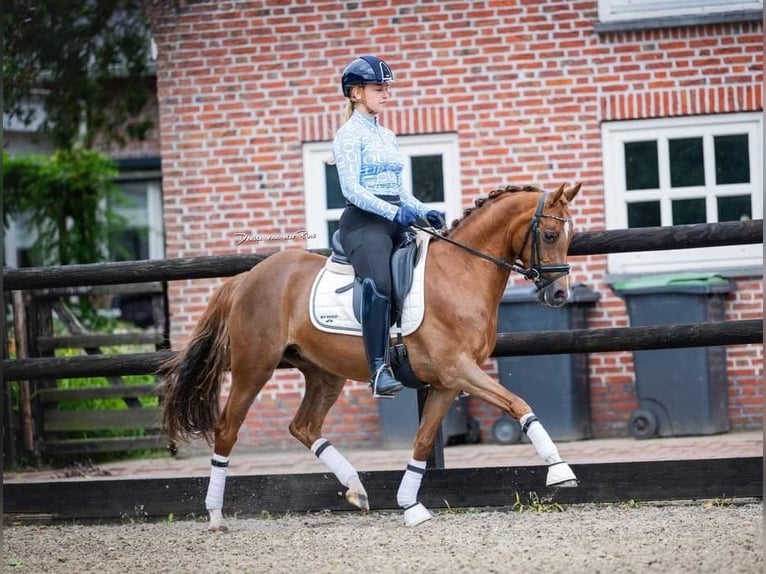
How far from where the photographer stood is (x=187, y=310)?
11.5 metres

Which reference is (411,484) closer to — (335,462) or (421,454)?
(421,454)

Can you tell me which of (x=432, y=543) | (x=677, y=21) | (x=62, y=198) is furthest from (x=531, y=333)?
(x=62, y=198)

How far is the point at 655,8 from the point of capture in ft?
36.2

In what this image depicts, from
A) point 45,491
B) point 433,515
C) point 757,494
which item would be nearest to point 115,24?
point 45,491

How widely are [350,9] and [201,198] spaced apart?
2300mm

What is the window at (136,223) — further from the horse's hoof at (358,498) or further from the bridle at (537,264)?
the bridle at (537,264)

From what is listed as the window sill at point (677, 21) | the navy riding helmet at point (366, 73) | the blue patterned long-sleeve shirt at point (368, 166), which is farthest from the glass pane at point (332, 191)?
the navy riding helmet at point (366, 73)

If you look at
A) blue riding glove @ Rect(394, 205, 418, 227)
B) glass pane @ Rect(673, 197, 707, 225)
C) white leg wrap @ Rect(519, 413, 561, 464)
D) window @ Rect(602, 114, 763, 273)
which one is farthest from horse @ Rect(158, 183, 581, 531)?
glass pane @ Rect(673, 197, 707, 225)

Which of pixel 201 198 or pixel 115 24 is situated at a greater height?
pixel 115 24

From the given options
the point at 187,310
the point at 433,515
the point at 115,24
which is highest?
the point at 115,24

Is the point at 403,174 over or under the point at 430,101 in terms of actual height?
under

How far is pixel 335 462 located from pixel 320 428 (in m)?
0.27

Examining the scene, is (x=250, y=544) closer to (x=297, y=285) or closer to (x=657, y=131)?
(x=297, y=285)

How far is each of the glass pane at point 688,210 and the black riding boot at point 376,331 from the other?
5420 millimetres
